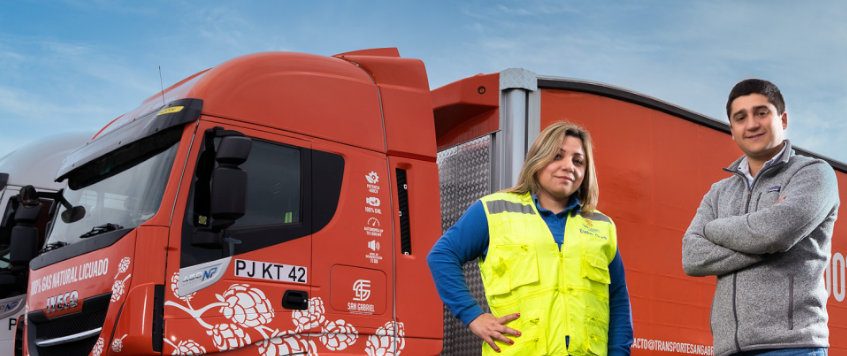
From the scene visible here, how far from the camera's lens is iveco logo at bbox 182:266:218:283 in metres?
4.72

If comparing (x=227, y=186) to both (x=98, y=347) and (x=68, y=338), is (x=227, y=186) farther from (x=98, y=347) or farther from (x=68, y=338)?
(x=68, y=338)

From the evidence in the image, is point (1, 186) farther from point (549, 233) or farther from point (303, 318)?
point (549, 233)

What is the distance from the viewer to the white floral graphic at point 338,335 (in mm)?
5062

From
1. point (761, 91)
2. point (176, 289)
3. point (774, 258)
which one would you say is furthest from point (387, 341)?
point (761, 91)

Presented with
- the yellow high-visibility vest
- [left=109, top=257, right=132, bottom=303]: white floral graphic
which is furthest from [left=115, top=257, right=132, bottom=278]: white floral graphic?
the yellow high-visibility vest

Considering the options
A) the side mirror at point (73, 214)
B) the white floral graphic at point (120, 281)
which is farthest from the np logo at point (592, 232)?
the side mirror at point (73, 214)

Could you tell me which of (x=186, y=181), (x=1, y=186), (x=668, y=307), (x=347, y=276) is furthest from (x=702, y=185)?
(x=1, y=186)

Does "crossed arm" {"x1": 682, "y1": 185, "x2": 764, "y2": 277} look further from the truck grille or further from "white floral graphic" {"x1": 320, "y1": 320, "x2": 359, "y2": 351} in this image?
the truck grille

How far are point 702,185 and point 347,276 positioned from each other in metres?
2.89

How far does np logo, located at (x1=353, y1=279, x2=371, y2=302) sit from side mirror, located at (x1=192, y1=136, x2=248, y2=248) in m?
0.84

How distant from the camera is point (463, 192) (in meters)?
6.00

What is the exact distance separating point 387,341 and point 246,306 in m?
0.89

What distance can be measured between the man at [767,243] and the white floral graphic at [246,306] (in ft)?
8.01

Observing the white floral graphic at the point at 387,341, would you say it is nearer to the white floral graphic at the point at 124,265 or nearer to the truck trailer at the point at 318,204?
the truck trailer at the point at 318,204
